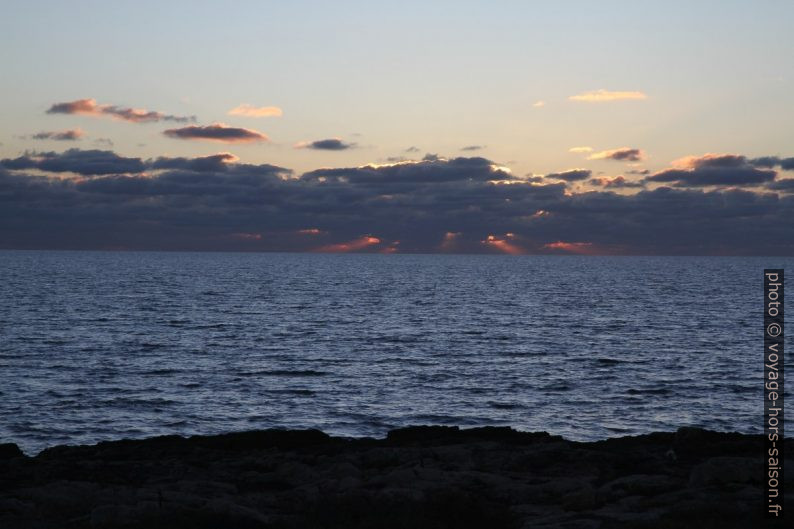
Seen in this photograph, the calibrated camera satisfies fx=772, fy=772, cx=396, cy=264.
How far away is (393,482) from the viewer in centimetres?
2206

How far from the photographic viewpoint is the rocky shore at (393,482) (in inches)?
721

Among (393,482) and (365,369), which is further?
(365,369)

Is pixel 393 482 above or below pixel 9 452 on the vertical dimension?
above

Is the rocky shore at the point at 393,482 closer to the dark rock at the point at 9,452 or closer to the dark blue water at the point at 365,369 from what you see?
the dark rock at the point at 9,452

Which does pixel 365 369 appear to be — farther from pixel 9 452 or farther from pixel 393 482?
pixel 393 482

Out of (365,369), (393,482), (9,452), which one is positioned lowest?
(365,369)

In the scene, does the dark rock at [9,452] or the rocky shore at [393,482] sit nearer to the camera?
the rocky shore at [393,482]

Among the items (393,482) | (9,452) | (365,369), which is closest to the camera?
(393,482)

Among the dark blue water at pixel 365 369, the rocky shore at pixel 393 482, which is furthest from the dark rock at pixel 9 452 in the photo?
the dark blue water at pixel 365 369

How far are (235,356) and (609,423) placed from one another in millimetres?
36085

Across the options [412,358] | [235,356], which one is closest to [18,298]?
[235,356]

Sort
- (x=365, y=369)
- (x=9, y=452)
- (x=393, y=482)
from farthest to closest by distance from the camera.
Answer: (x=365, y=369) → (x=9, y=452) → (x=393, y=482)

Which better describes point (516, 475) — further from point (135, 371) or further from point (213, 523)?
point (135, 371)

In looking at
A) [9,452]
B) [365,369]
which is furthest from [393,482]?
[365,369]
